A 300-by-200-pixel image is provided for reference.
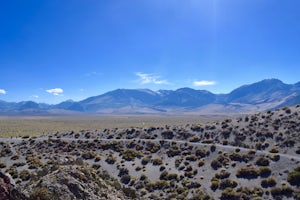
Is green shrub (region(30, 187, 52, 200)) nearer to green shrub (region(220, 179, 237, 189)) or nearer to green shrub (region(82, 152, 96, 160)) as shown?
green shrub (region(220, 179, 237, 189))

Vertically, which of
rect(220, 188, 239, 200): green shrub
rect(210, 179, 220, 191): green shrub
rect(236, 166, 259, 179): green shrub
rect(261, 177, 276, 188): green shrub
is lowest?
rect(220, 188, 239, 200): green shrub

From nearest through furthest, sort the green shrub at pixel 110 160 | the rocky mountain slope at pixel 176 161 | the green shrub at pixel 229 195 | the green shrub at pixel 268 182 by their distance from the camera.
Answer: the rocky mountain slope at pixel 176 161 < the green shrub at pixel 229 195 < the green shrub at pixel 268 182 < the green shrub at pixel 110 160

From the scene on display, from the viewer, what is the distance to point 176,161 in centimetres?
3862

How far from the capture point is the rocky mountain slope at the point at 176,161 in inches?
990

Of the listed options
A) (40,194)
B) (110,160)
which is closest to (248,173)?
(110,160)

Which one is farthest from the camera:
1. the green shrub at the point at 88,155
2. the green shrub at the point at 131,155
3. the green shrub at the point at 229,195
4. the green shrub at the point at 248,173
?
the green shrub at the point at 88,155

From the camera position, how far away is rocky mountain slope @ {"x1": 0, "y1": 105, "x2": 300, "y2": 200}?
25141 mm

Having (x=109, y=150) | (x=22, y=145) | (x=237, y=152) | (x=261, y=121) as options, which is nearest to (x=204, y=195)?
(x=237, y=152)

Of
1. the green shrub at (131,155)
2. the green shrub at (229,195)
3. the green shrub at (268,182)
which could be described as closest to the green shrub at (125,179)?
the green shrub at (131,155)

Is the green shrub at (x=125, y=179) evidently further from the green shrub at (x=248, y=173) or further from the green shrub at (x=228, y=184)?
the green shrub at (x=248, y=173)

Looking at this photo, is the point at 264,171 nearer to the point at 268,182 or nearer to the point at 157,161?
the point at 268,182

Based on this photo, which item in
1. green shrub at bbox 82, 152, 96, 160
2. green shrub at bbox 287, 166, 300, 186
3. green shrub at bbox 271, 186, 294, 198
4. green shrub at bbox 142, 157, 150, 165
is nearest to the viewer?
green shrub at bbox 271, 186, 294, 198

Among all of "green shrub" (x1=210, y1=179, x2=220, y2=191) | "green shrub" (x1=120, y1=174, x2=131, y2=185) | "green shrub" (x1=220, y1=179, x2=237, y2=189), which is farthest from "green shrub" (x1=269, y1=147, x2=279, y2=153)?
"green shrub" (x1=120, y1=174, x2=131, y2=185)

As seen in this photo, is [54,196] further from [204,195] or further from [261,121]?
[261,121]
